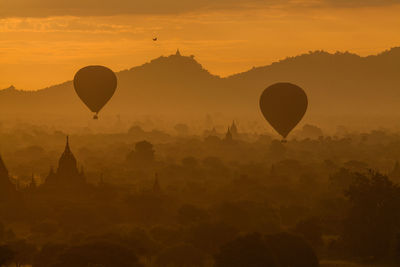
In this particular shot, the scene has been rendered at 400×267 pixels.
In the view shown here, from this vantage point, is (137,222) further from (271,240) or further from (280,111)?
(280,111)

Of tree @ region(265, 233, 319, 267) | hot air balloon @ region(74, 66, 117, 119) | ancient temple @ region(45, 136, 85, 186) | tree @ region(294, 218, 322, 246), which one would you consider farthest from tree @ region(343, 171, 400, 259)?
hot air balloon @ region(74, 66, 117, 119)

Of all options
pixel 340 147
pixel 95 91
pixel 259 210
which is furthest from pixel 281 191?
pixel 340 147

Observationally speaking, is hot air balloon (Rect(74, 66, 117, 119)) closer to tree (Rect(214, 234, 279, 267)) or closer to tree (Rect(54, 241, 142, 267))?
tree (Rect(54, 241, 142, 267))

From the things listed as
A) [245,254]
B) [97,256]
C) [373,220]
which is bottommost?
[245,254]

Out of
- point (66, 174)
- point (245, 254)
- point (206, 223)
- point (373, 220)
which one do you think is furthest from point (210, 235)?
point (66, 174)

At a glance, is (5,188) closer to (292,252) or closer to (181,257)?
(181,257)

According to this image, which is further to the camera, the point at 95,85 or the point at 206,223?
the point at 95,85

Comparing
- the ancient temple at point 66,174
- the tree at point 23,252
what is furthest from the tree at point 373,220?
the ancient temple at point 66,174

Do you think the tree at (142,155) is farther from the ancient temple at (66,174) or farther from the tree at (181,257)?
the tree at (181,257)
